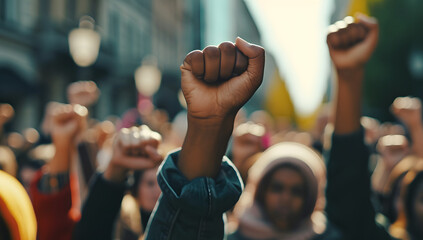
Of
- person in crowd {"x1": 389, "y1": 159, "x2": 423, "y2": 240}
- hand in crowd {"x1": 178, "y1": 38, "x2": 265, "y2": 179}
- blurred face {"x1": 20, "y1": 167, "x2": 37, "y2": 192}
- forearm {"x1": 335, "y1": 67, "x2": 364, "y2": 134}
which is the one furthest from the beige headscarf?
blurred face {"x1": 20, "y1": 167, "x2": 37, "y2": 192}

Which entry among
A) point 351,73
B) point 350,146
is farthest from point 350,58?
point 350,146

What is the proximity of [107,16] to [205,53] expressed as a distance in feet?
62.6

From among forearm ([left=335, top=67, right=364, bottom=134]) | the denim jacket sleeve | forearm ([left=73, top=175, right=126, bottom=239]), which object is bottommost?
forearm ([left=73, top=175, right=126, bottom=239])

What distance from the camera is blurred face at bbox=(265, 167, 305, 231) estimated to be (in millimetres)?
2246

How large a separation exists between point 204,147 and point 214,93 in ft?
0.52

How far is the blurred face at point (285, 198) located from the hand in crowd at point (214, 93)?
115cm

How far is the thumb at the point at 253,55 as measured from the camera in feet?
3.77

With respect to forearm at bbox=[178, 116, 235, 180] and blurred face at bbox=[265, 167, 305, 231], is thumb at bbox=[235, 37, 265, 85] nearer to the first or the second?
forearm at bbox=[178, 116, 235, 180]

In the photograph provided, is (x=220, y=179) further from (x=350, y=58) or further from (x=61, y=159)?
(x=61, y=159)

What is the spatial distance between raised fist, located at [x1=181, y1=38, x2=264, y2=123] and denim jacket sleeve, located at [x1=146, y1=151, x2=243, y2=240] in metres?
0.19

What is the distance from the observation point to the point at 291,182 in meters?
2.34

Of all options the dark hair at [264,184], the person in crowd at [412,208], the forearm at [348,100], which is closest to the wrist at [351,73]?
the forearm at [348,100]

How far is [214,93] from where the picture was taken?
1.19 meters

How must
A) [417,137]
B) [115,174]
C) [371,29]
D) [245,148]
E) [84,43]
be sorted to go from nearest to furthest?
[371,29], [115,174], [417,137], [245,148], [84,43]
